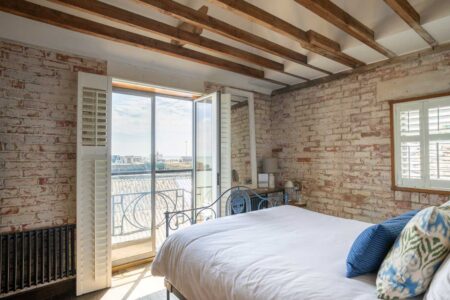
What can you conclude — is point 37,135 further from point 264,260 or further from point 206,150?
point 264,260

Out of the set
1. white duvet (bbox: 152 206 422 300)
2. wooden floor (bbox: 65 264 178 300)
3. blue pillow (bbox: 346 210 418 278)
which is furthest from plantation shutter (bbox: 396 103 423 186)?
wooden floor (bbox: 65 264 178 300)

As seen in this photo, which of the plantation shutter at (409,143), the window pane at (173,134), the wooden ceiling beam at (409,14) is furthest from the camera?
the window pane at (173,134)

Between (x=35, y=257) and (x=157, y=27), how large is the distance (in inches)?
98.7

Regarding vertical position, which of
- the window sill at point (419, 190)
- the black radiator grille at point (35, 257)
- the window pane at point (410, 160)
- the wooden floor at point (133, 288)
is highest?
the window pane at point (410, 160)

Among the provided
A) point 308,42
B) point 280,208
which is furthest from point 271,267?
point 308,42

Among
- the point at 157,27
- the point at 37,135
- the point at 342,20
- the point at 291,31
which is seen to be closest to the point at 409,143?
the point at 342,20

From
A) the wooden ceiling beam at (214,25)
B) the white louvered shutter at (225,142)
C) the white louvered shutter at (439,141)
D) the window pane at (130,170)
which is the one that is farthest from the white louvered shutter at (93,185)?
the white louvered shutter at (439,141)

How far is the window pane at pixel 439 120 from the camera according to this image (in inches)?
105

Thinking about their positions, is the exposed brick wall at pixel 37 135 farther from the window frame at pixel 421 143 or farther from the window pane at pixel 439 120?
the window pane at pixel 439 120

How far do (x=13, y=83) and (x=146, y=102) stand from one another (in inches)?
61.3

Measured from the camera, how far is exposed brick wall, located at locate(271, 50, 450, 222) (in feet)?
9.56

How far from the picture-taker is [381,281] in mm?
1149

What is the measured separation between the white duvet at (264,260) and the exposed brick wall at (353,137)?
4.20ft

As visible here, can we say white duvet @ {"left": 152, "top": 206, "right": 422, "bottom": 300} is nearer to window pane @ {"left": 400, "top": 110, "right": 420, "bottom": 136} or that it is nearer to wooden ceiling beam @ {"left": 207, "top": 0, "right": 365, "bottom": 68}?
window pane @ {"left": 400, "top": 110, "right": 420, "bottom": 136}
